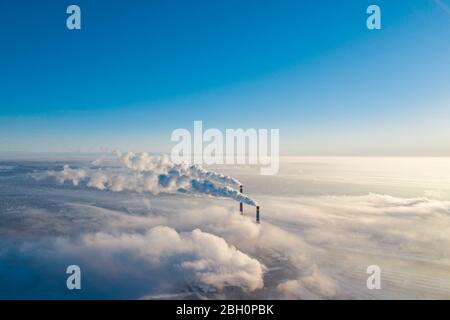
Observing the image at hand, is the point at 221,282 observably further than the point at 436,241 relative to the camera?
No

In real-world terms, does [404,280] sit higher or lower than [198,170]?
lower

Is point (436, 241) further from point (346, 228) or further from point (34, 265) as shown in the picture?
point (34, 265)

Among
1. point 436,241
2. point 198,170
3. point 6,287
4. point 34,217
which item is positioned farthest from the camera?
point 34,217

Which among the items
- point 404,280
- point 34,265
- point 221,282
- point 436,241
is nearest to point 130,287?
point 221,282

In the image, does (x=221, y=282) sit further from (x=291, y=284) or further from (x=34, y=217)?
(x=34, y=217)
